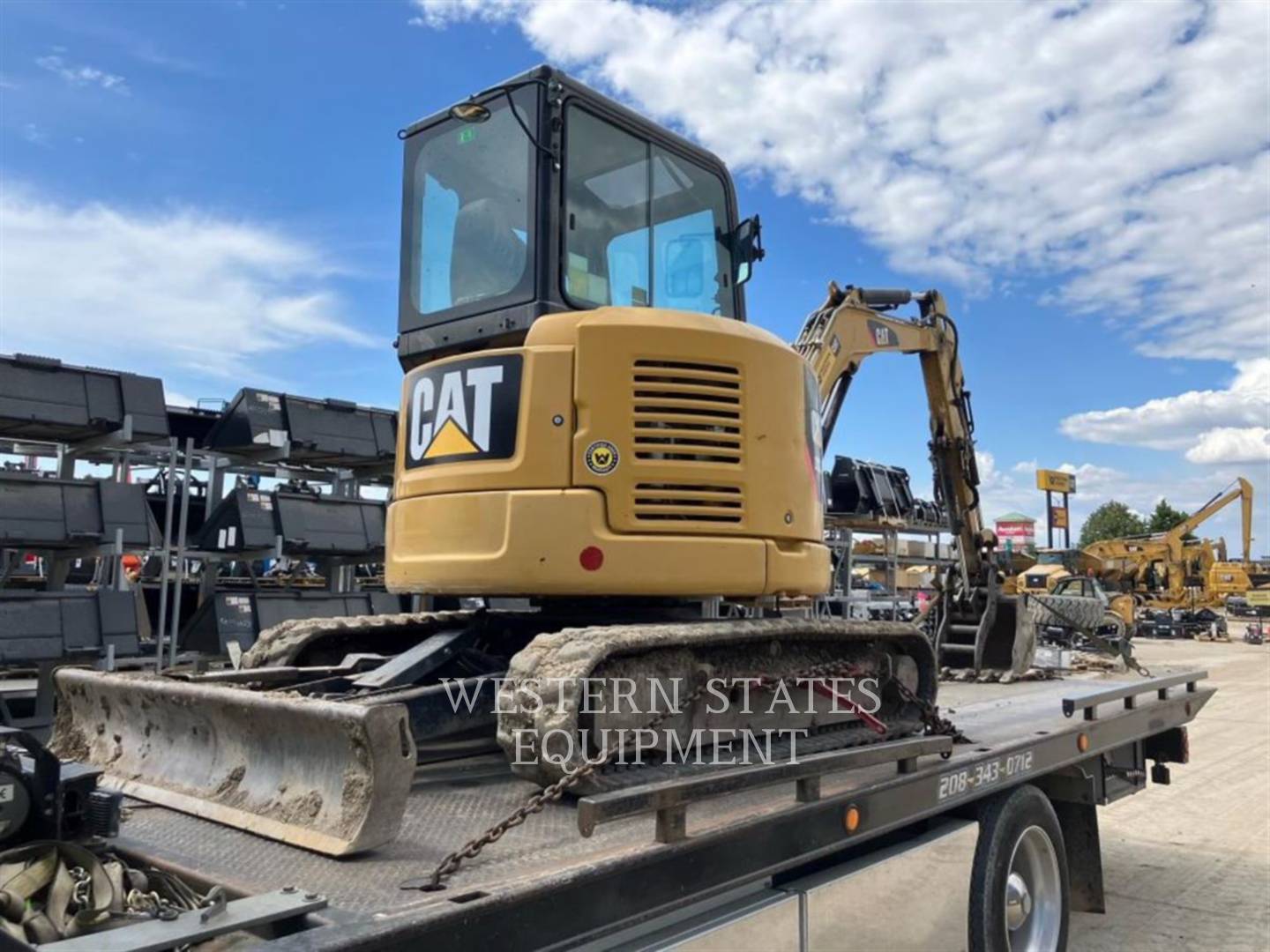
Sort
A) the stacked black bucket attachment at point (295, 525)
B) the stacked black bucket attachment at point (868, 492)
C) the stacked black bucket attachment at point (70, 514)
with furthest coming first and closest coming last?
1. the stacked black bucket attachment at point (868, 492)
2. the stacked black bucket attachment at point (295, 525)
3. the stacked black bucket attachment at point (70, 514)

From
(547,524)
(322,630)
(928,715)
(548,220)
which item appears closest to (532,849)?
(547,524)

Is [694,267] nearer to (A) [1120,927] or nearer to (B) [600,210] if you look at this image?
(B) [600,210]

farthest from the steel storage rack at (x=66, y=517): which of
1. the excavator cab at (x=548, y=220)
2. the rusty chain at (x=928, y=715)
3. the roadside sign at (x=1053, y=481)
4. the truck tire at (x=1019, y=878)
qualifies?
the roadside sign at (x=1053, y=481)

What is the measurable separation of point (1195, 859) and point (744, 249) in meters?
5.05

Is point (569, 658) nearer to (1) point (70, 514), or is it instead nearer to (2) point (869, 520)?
(1) point (70, 514)

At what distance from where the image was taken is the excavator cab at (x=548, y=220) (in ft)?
12.8

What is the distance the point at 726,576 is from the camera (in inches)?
137

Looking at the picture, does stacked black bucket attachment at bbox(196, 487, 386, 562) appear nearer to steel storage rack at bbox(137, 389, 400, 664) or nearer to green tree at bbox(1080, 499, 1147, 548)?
steel storage rack at bbox(137, 389, 400, 664)

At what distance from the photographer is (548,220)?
3.86 m

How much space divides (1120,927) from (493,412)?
4.50 meters

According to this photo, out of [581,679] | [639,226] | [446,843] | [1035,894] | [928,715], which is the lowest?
[1035,894]

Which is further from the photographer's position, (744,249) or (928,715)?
(744,249)

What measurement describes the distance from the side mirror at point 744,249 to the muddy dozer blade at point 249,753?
2.80m

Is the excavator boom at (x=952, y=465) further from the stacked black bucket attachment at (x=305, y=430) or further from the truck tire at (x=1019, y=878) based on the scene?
the stacked black bucket attachment at (x=305, y=430)
